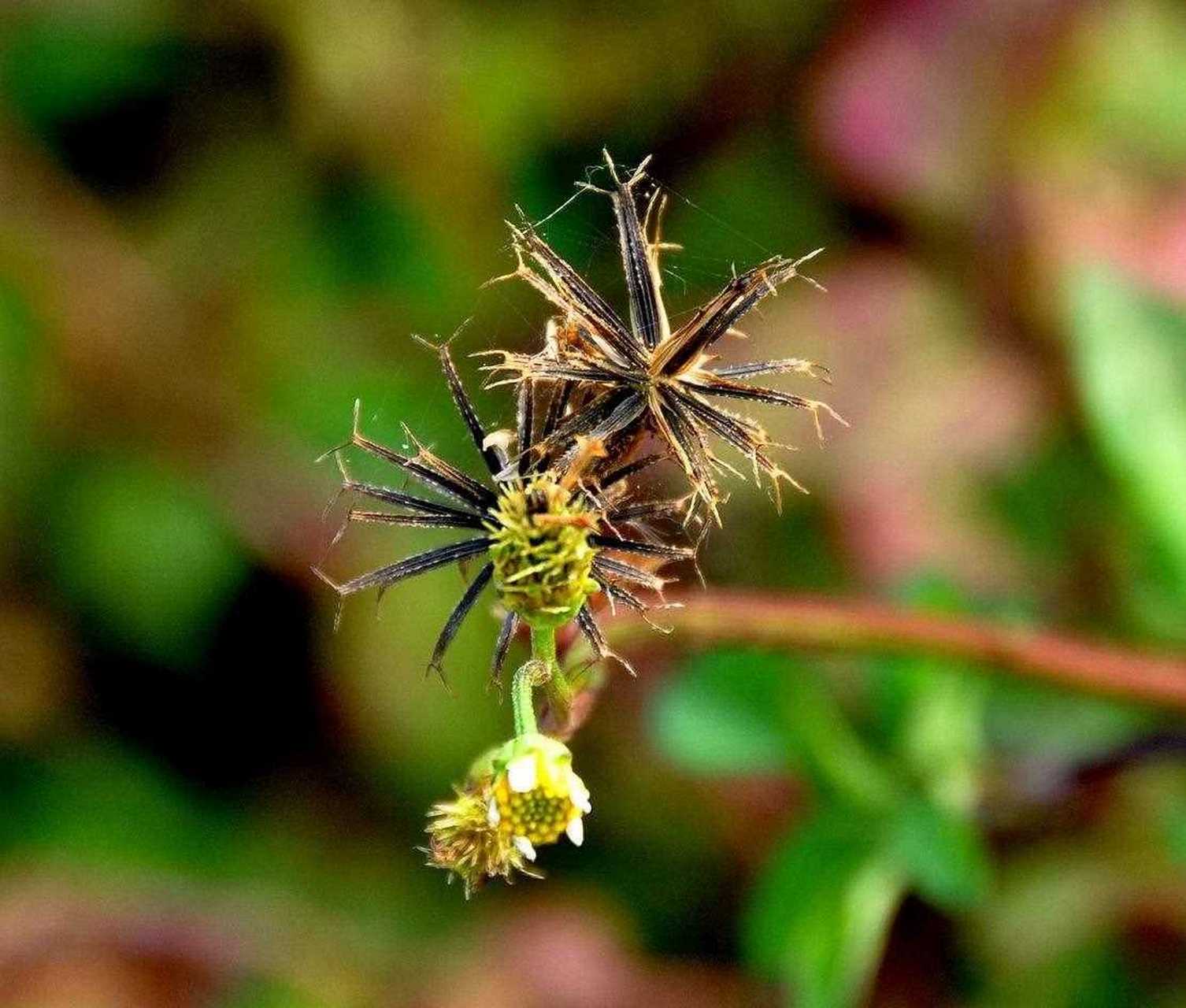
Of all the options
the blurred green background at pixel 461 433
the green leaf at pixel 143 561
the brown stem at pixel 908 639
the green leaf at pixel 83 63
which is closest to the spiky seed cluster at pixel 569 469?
the brown stem at pixel 908 639

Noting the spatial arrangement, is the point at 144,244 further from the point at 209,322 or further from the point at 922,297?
the point at 922,297

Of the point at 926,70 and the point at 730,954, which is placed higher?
the point at 926,70

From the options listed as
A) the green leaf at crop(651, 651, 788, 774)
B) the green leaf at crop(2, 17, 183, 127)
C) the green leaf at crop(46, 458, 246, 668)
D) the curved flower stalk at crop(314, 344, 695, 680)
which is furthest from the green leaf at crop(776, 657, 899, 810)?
the green leaf at crop(2, 17, 183, 127)

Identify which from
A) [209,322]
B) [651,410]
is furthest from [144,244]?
[651,410]

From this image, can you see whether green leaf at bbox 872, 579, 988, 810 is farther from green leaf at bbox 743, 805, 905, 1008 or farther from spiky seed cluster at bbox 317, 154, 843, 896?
spiky seed cluster at bbox 317, 154, 843, 896

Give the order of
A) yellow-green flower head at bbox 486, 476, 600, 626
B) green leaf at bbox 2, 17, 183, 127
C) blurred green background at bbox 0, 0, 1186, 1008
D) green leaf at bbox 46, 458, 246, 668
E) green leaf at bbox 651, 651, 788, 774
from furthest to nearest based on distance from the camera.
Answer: green leaf at bbox 2, 17, 183, 127 → green leaf at bbox 46, 458, 246, 668 → blurred green background at bbox 0, 0, 1186, 1008 → green leaf at bbox 651, 651, 788, 774 → yellow-green flower head at bbox 486, 476, 600, 626

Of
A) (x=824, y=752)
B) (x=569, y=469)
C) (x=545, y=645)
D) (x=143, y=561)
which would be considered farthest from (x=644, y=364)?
(x=143, y=561)
